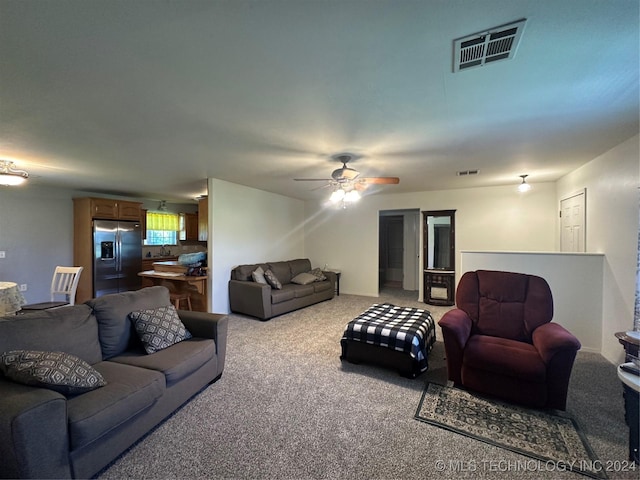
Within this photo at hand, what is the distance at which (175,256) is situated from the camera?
25.7 ft

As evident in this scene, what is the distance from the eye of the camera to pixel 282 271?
5.85m

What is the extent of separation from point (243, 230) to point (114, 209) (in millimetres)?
3073

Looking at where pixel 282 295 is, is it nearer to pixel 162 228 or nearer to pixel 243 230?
pixel 243 230

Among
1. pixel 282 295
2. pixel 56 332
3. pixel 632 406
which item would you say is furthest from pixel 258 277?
pixel 632 406

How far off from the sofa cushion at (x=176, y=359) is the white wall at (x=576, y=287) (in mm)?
4107

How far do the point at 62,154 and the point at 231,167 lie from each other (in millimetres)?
1963

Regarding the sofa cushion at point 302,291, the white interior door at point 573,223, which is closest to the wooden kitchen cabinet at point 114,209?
the sofa cushion at point 302,291

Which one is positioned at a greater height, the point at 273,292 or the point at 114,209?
the point at 114,209

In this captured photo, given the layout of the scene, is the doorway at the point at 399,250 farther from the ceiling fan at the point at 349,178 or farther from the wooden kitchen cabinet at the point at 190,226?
the wooden kitchen cabinet at the point at 190,226

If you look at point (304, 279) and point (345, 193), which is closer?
point (345, 193)

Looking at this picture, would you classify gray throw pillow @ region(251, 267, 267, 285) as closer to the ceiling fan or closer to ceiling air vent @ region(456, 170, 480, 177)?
the ceiling fan

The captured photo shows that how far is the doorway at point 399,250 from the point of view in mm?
7457

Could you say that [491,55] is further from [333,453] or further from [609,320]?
[609,320]

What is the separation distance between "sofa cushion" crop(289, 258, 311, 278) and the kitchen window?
13.2 feet
